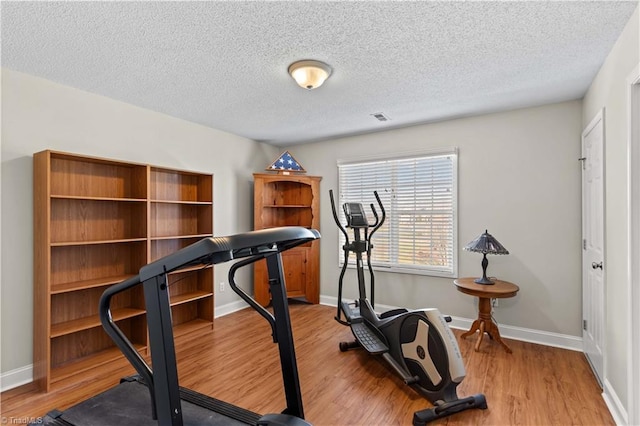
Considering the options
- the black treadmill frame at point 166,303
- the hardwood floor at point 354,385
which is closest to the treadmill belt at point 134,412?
the hardwood floor at point 354,385

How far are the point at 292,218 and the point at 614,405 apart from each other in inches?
158

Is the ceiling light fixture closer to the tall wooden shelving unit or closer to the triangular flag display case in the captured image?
the tall wooden shelving unit

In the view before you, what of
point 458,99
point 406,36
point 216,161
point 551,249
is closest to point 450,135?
point 458,99

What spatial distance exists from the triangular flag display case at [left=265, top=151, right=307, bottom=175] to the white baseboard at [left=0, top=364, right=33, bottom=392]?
10.6 feet

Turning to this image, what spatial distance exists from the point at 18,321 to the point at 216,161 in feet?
8.33

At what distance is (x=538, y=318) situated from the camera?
3334mm

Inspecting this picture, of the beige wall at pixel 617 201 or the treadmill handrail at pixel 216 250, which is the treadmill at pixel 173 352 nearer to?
the treadmill handrail at pixel 216 250

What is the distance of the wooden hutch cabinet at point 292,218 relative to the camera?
14.9 feet

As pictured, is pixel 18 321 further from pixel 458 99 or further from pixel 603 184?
pixel 603 184

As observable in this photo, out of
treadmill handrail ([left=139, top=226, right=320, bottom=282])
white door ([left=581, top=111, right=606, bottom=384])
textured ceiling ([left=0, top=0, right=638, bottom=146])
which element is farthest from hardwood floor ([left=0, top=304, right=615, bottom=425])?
textured ceiling ([left=0, top=0, right=638, bottom=146])

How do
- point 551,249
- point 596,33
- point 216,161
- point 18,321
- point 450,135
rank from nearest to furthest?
1. point 596,33
2. point 18,321
3. point 551,249
4. point 450,135
5. point 216,161

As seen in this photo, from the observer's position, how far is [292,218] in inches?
203

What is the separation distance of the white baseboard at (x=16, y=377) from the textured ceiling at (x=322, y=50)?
237cm

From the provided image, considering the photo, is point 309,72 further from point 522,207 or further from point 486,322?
point 486,322
